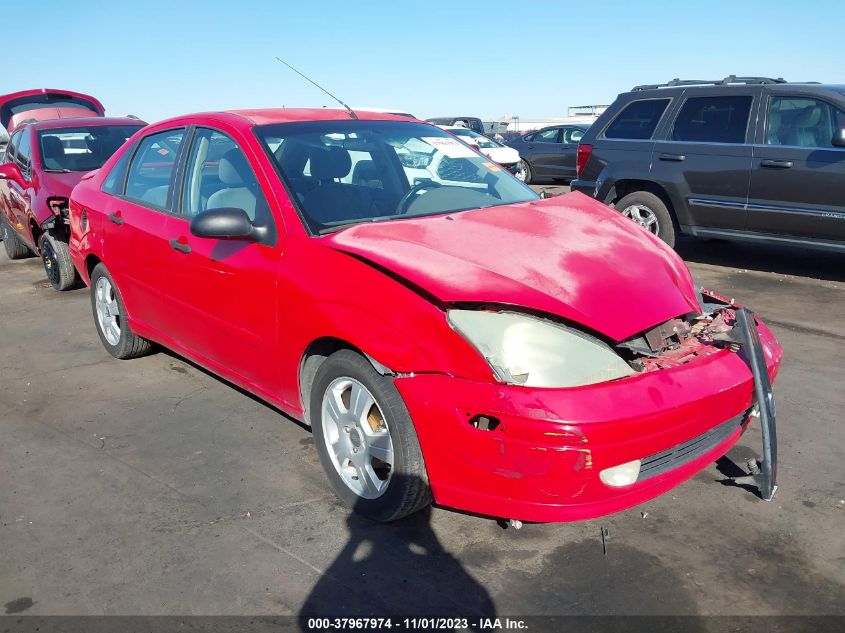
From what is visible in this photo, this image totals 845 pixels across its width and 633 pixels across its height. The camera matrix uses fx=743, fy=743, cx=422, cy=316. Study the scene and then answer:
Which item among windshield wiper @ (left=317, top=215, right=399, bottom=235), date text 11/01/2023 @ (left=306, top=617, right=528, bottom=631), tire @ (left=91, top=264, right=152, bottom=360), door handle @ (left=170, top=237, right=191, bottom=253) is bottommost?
date text 11/01/2023 @ (left=306, top=617, right=528, bottom=631)

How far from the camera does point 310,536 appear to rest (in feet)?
9.91

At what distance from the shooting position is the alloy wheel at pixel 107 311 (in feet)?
16.9

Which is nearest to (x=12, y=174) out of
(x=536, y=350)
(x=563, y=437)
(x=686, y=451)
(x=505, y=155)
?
(x=536, y=350)

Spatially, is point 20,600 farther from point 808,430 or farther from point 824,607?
point 808,430

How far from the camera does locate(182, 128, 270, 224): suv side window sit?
11.7ft

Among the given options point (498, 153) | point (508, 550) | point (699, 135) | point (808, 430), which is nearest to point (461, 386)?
point (508, 550)

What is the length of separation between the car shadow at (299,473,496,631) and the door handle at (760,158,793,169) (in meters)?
5.50

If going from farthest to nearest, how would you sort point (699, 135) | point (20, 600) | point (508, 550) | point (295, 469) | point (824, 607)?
point (699, 135), point (295, 469), point (508, 550), point (20, 600), point (824, 607)

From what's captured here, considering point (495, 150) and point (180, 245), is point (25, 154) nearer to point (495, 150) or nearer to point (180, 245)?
point (180, 245)

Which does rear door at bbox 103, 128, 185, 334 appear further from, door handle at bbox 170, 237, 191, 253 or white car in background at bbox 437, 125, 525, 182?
white car in background at bbox 437, 125, 525, 182

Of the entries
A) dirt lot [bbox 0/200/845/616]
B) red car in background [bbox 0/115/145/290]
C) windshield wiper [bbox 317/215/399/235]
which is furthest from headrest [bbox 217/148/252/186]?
red car in background [bbox 0/115/145/290]

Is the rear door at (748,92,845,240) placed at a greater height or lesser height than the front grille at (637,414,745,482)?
greater

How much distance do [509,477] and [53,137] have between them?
7294 millimetres

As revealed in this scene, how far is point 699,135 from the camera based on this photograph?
7.57 m
